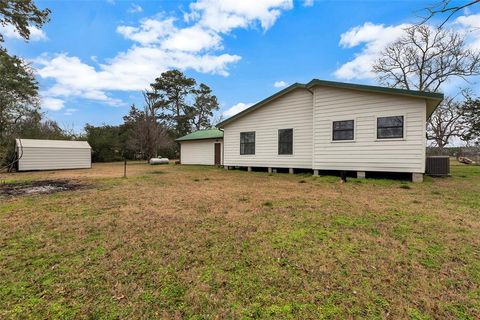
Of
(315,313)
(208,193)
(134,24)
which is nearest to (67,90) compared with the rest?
(134,24)

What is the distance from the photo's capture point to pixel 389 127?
8.80 m

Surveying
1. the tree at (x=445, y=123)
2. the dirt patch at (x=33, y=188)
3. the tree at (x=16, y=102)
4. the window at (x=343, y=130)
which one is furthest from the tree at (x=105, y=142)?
the tree at (x=445, y=123)

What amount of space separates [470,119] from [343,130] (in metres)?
19.9

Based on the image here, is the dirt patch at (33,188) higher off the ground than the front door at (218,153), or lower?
lower

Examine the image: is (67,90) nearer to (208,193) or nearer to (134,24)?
(134,24)

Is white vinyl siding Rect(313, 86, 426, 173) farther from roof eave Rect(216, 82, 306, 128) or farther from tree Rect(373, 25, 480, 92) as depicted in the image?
tree Rect(373, 25, 480, 92)

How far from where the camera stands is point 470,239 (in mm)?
3312

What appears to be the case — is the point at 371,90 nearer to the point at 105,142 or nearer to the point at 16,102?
the point at 105,142

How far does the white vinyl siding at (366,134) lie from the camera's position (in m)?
8.35

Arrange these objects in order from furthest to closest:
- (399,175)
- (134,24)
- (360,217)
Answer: (134,24)
(399,175)
(360,217)

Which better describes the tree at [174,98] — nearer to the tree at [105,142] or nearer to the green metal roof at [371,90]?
the tree at [105,142]

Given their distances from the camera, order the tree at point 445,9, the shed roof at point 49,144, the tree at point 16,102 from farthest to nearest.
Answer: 1. the tree at point 16,102
2. the shed roof at point 49,144
3. the tree at point 445,9

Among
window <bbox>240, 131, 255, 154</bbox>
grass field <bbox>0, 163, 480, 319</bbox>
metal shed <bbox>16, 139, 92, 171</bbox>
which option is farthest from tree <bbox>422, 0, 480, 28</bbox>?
metal shed <bbox>16, 139, 92, 171</bbox>

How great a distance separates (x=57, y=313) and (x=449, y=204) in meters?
6.99
